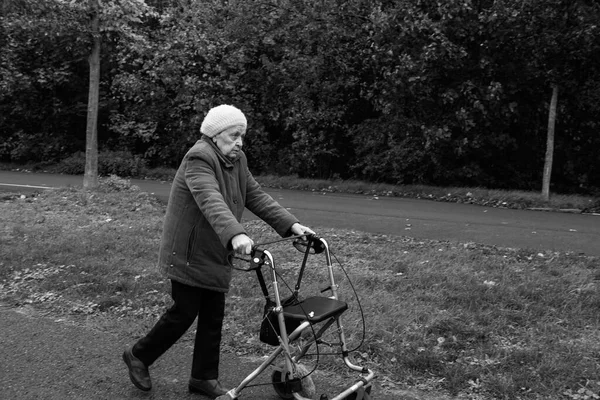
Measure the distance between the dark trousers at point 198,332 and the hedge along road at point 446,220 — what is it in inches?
203

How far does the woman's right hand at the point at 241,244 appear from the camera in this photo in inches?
129

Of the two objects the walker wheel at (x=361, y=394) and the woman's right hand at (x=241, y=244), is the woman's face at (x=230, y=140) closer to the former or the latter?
the woman's right hand at (x=241, y=244)

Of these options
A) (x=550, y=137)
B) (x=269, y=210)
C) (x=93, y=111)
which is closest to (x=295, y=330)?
(x=269, y=210)

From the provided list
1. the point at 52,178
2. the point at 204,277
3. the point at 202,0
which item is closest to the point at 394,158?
the point at 202,0

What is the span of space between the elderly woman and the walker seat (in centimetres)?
43

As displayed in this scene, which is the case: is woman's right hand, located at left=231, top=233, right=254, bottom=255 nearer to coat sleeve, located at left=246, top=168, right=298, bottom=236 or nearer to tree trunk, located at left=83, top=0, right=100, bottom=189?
coat sleeve, located at left=246, top=168, right=298, bottom=236

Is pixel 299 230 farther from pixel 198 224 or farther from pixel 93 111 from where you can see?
pixel 93 111

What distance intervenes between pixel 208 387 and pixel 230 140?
5.03ft

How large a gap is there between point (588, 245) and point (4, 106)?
2172cm

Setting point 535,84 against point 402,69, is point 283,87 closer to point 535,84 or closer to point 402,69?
point 402,69

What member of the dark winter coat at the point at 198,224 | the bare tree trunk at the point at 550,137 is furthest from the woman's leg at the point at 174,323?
the bare tree trunk at the point at 550,137

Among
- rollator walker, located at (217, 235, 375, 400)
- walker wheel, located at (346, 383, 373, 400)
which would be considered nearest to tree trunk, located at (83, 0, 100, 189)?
rollator walker, located at (217, 235, 375, 400)

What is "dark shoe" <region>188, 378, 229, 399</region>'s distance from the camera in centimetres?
392

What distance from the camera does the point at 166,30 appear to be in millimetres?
18922
